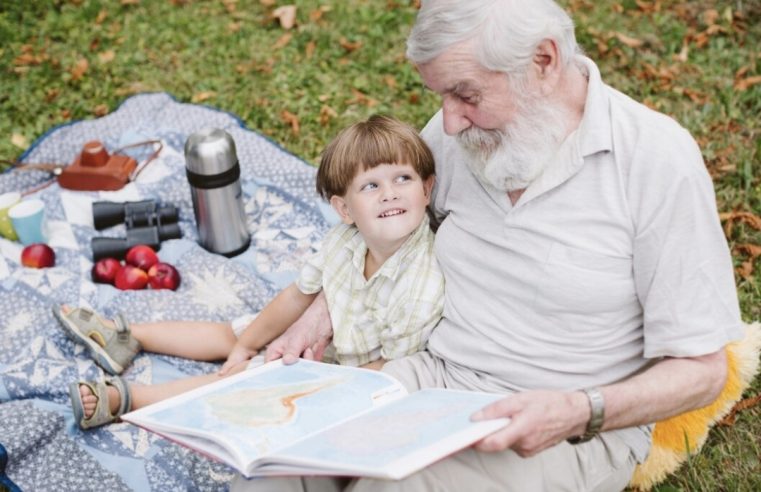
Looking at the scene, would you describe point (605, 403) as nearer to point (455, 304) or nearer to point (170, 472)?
point (455, 304)

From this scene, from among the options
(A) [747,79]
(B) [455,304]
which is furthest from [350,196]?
(A) [747,79]

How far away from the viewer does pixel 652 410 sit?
7.57 ft

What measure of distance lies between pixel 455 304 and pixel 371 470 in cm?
103

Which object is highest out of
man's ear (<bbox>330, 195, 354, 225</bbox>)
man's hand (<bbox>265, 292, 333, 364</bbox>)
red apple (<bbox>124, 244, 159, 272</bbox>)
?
man's ear (<bbox>330, 195, 354, 225</bbox>)

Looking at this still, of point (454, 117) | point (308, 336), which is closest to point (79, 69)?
point (308, 336)

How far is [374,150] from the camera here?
2861mm

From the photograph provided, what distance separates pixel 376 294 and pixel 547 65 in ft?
3.37

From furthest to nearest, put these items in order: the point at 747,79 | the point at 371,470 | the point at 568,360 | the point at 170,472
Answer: the point at 747,79 < the point at 170,472 < the point at 568,360 < the point at 371,470

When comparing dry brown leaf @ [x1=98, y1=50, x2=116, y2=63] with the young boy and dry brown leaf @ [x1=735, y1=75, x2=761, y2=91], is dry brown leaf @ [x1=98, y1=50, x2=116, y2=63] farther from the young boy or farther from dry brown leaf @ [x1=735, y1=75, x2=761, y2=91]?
dry brown leaf @ [x1=735, y1=75, x2=761, y2=91]

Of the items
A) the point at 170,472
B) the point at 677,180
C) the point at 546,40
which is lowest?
the point at 170,472

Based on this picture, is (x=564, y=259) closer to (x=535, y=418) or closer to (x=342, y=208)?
(x=535, y=418)

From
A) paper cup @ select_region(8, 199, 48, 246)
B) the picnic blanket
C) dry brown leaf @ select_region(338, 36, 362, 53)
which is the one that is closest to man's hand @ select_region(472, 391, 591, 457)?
the picnic blanket

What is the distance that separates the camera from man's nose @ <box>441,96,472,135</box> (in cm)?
250

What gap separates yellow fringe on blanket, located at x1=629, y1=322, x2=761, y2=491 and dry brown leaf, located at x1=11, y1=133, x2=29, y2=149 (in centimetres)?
441
